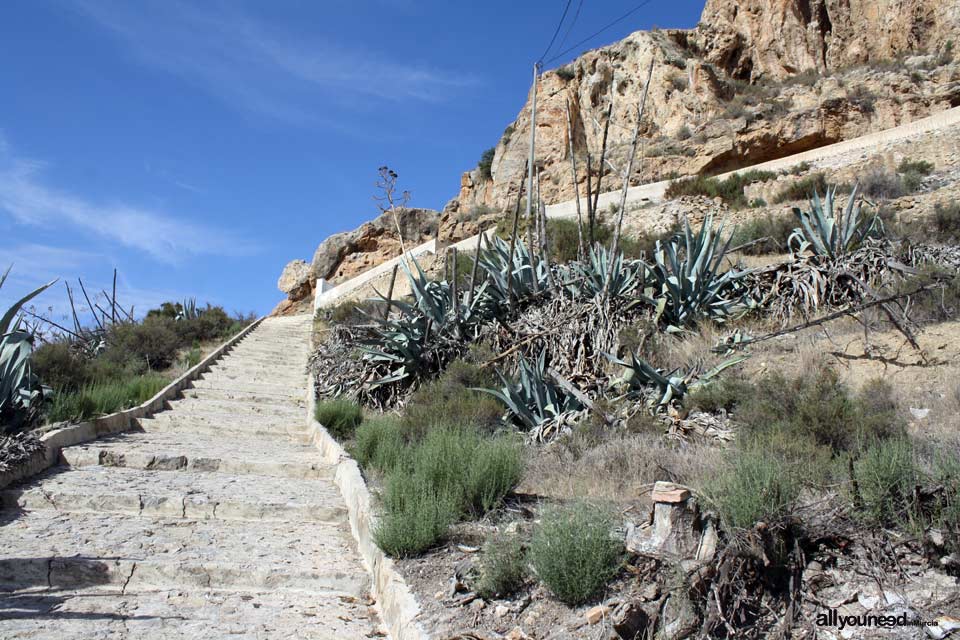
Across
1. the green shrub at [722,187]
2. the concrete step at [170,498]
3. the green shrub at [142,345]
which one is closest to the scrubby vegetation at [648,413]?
the concrete step at [170,498]

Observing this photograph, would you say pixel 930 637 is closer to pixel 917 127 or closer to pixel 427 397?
pixel 427 397

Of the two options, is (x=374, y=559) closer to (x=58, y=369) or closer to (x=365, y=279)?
(x=58, y=369)

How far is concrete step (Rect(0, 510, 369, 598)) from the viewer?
4215 millimetres

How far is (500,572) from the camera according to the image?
3.45 meters

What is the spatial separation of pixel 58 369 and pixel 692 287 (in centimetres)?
843

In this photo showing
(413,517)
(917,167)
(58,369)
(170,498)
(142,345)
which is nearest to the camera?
(413,517)

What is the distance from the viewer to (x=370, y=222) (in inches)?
1357

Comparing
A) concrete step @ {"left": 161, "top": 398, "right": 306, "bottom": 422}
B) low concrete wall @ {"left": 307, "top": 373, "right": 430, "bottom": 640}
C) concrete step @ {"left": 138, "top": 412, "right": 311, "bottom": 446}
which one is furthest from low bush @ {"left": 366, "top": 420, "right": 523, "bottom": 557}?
concrete step @ {"left": 161, "top": 398, "right": 306, "bottom": 422}

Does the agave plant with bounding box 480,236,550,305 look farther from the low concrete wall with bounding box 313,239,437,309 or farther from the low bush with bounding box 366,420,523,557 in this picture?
the low concrete wall with bounding box 313,239,437,309

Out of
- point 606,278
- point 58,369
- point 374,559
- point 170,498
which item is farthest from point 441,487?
point 58,369

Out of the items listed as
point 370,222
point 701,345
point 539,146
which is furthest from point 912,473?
point 539,146

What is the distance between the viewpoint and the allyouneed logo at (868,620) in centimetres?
272

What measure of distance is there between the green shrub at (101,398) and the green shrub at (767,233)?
405 inches

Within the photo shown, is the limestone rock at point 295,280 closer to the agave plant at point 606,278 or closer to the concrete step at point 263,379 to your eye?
the concrete step at point 263,379
